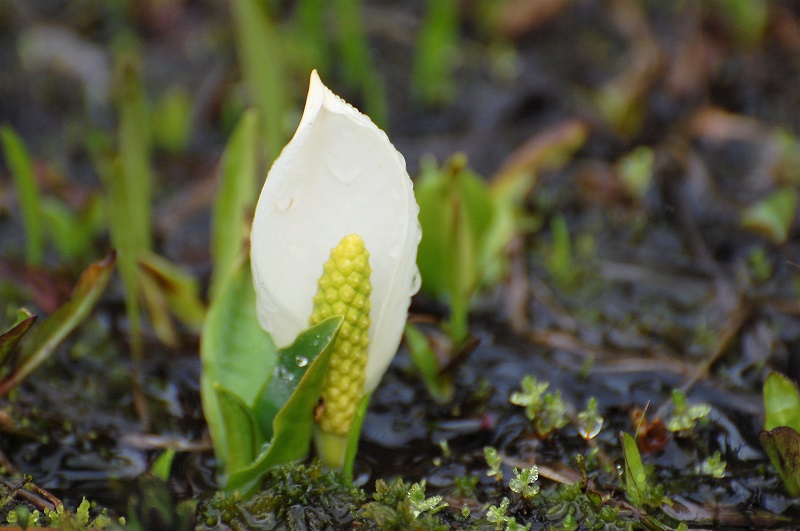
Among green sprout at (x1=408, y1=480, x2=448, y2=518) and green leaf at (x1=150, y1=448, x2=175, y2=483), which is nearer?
green sprout at (x1=408, y1=480, x2=448, y2=518)

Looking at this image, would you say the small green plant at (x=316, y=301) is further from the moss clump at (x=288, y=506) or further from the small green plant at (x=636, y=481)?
the small green plant at (x=636, y=481)

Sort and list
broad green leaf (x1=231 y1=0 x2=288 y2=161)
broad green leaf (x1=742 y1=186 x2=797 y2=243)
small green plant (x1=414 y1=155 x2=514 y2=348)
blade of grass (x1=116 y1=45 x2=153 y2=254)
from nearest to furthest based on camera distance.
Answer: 1. small green plant (x1=414 y1=155 x2=514 y2=348)
2. blade of grass (x1=116 y1=45 x2=153 y2=254)
3. broad green leaf (x1=231 y1=0 x2=288 y2=161)
4. broad green leaf (x1=742 y1=186 x2=797 y2=243)

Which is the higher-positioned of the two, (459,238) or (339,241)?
(339,241)

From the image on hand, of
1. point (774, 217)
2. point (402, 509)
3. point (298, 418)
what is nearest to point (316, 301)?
point (298, 418)

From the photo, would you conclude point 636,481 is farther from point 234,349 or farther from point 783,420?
point 234,349

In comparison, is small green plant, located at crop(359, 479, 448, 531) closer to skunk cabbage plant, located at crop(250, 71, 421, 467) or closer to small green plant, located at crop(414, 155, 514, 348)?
skunk cabbage plant, located at crop(250, 71, 421, 467)

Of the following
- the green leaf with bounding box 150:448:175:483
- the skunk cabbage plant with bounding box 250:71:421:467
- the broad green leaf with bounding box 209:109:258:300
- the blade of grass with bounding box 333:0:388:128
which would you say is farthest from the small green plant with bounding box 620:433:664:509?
the blade of grass with bounding box 333:0:388:128

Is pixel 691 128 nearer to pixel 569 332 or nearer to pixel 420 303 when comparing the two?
pixel 569 332
